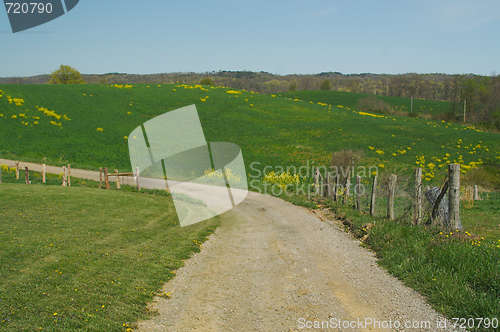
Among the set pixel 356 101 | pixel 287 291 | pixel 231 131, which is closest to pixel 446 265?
pixel 287 291

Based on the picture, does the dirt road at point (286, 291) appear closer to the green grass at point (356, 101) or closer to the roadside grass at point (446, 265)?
the roadside grass at point (446, 265)

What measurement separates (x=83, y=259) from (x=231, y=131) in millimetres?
43173

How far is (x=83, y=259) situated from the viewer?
797 centimetres

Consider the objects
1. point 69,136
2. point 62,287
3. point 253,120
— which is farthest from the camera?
point 253,120

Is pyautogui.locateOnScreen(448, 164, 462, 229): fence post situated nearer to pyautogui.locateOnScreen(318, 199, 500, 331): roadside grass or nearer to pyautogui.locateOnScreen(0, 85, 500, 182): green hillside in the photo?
pyautogui.locateOnScreen(318, 199, 500, 331): roadside grass

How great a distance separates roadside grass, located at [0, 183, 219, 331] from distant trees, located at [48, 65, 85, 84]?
3896 inches

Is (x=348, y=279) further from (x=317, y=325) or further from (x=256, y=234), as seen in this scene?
(x=256, y=234)

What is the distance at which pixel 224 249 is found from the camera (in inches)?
412

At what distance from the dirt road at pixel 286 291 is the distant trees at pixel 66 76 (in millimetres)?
107030

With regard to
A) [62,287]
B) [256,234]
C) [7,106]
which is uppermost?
[7,106]

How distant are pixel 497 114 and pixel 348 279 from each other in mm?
76073

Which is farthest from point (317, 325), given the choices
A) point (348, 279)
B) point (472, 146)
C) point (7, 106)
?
point (7, 106)

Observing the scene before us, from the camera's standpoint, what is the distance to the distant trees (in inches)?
3880

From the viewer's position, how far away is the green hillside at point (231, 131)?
126 ft
